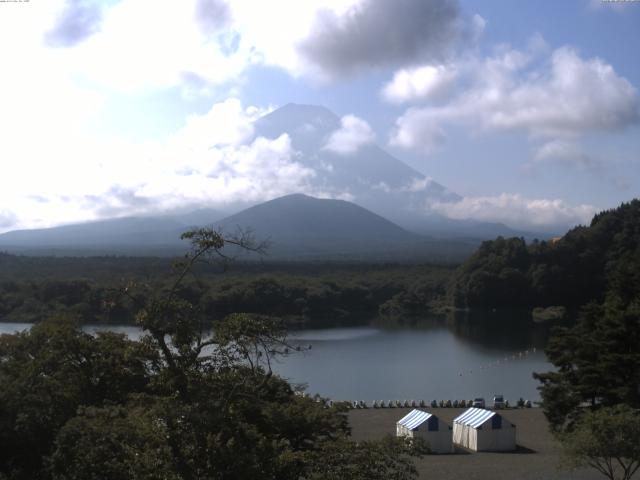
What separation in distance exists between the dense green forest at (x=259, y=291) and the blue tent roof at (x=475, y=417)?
43.1 ft

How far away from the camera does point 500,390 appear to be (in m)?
17.8

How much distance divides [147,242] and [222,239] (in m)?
108

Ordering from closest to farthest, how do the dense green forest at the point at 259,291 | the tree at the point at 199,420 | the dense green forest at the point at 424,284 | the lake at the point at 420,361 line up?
1. the tree at the point at 199,420
2. the lake at the point at 420,361
3. the dense green forest at the point at 259,291
4. the dense green forest at the point at 424,284

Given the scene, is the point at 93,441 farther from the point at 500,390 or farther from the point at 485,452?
the point at 500,390

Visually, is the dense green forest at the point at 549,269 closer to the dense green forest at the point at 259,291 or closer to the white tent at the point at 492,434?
the dense green forest at the point at 259,291

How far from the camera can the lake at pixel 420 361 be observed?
1764 cm

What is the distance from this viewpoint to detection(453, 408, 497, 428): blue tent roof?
1106cm

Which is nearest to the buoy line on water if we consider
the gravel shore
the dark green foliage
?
the gravel shore

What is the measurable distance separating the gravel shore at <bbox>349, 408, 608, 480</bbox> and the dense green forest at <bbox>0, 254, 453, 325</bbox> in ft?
37.8

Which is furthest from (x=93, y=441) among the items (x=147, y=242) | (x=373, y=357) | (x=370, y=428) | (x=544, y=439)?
(x=147, y=242)

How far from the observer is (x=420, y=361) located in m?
21.8

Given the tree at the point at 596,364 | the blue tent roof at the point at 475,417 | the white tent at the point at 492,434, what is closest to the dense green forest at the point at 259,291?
the blue tent roof at the point at 475,417

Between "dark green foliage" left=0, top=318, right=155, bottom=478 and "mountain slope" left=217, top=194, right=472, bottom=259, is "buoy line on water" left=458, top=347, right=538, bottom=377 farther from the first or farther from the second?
"mountain slope" left=217, top=194, right=472, bottom=259

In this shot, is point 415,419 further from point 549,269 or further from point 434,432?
point 549,269
